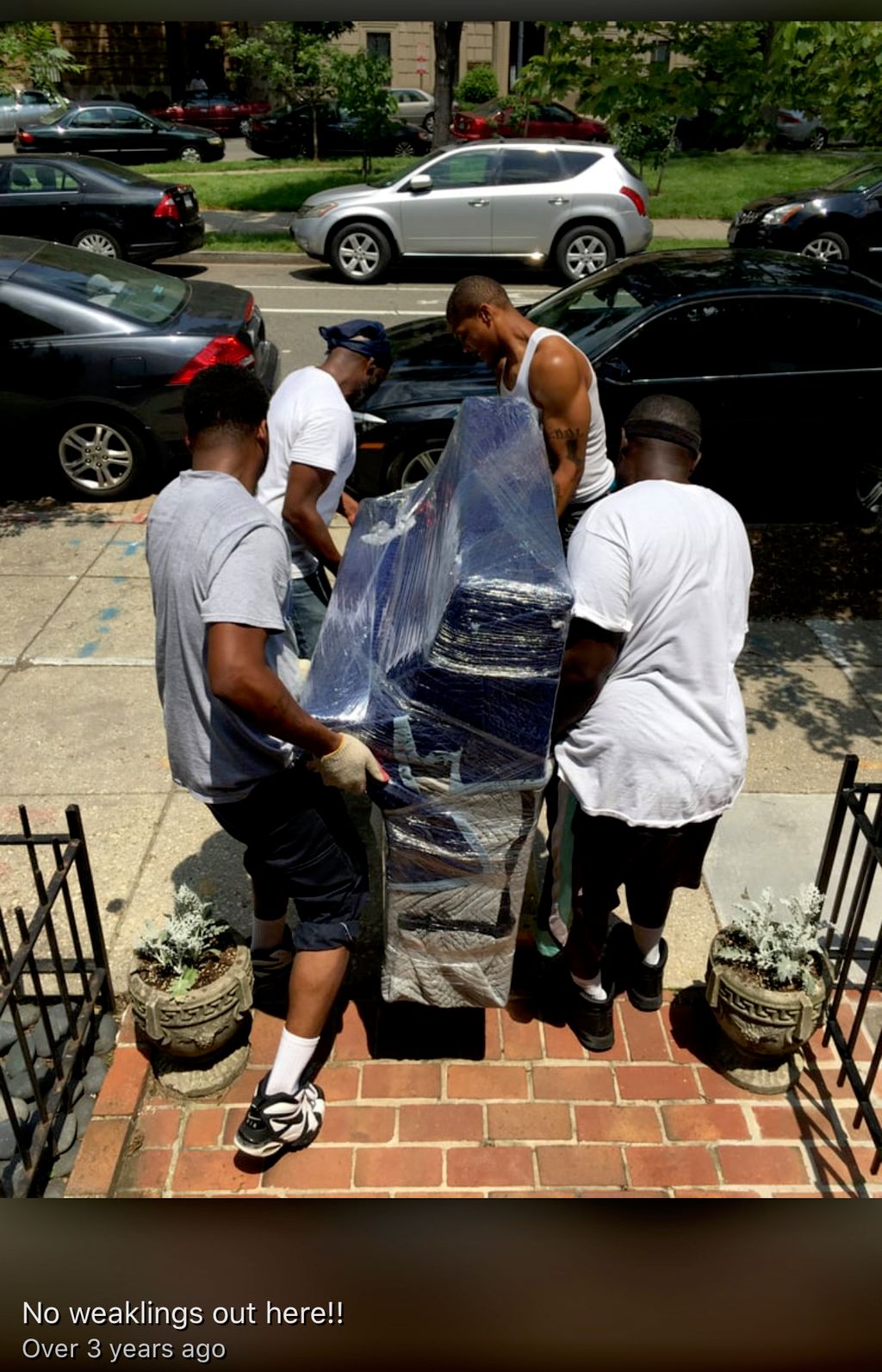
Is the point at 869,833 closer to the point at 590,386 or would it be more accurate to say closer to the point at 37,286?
the point at 590,386

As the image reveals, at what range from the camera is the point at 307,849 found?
2.95 meters

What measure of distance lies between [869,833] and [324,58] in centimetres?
2164

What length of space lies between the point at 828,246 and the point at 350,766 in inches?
520

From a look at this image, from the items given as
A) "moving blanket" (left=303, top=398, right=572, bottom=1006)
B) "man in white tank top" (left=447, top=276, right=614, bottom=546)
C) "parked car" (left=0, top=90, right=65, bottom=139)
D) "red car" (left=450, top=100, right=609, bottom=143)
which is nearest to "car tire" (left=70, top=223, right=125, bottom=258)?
"man in white tank top" (left=447, top=276, right=614, bottom=546)

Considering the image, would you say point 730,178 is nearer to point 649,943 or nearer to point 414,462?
point 414,462

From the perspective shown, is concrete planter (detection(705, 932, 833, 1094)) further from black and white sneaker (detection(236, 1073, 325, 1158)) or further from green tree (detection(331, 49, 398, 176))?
green tree (detection(331, 49, 398, 176))

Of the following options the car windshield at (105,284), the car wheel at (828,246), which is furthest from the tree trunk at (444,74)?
the car windshield at (105,284)

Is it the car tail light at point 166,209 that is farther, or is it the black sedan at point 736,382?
the car tail light at point 166,209

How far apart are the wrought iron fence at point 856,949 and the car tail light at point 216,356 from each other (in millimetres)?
5023

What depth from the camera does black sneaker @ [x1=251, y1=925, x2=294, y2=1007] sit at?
3535mm

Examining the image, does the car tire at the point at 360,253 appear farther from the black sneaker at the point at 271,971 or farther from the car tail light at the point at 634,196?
the black sneaker at the point at 271,971

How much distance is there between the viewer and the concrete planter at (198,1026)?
3.07 meters

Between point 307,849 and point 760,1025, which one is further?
point 760,1025

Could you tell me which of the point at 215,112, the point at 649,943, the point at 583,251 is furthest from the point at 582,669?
the point at 215,112
